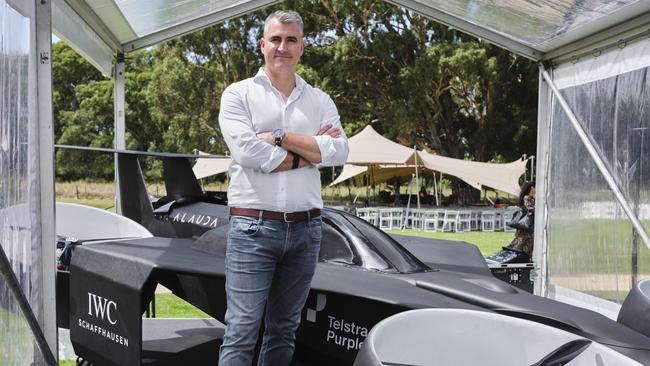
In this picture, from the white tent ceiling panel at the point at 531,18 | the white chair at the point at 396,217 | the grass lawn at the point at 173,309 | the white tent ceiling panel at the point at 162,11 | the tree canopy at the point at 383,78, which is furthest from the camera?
the tree canopy at the point at 383,78

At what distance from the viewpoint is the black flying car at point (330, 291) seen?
307 centimetres

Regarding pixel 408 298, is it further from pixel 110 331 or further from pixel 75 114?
pixel 75 114

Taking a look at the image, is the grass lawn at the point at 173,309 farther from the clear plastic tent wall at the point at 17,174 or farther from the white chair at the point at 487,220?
the white chair at the point at 487,220

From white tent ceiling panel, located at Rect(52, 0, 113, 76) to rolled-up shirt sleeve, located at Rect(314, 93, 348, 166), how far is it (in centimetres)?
212

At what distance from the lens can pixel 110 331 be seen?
339 cm

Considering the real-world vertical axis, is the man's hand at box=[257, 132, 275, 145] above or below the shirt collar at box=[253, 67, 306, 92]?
below

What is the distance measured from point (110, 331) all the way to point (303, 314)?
1028 mm

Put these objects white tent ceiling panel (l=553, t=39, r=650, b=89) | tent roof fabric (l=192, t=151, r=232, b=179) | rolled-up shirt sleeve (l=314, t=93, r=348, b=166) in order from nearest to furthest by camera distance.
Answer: rolled-up shirt sleeve (l=314, t=93, r=348, b=166) → white tent ceiling panel (l=553, t=39, r=650, b=89) → tent roof fabric (l=192, t=151, r=232, b=179)

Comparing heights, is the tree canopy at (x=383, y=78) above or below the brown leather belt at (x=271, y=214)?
above

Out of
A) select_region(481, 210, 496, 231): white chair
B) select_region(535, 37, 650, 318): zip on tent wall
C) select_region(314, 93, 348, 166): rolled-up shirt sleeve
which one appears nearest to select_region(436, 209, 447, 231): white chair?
select_region(481, 210, 496, 231): white chair

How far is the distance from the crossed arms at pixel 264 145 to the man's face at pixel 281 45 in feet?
0.69

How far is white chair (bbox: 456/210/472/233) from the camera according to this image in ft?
58.4

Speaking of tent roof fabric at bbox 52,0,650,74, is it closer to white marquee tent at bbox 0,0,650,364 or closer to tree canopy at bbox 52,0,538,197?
white marquee tent at bbox 0,0,650,364

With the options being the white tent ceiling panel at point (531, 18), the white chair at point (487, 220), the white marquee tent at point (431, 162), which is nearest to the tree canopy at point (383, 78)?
the white marquee tent at point (431, 162)
